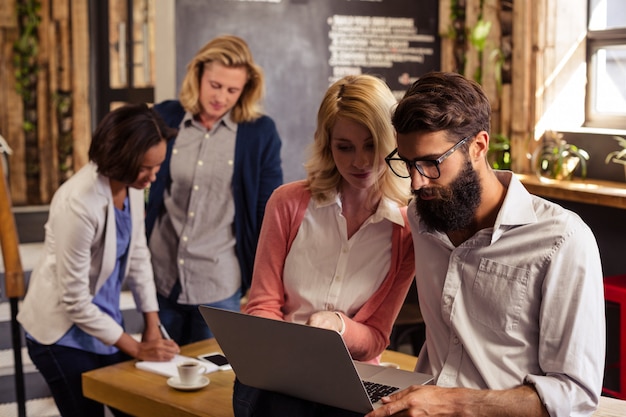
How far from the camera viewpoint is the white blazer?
9.30ft

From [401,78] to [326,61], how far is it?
497 mm

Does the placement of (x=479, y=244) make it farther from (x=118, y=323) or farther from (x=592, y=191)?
(x=592, y=191)

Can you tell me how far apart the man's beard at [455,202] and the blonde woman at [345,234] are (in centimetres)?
29

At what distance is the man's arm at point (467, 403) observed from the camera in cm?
189

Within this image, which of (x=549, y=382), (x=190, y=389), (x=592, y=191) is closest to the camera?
(x=549, y=382)

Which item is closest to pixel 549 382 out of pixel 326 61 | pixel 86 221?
pixel 86 221

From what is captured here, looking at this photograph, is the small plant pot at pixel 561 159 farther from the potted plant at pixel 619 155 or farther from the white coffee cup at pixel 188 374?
the white coffee cup at pixel 188 374

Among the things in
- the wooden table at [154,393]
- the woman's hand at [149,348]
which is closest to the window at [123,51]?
the woman's hand at [149,348]

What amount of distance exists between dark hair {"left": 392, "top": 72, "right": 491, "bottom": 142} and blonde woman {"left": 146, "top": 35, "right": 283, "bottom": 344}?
1.55 metres

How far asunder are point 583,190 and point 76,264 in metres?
2.36

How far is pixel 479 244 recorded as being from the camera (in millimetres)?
2066

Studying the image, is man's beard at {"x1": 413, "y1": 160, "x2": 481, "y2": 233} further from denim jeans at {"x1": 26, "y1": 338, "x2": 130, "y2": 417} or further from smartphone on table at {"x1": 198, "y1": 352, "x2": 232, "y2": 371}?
denim jeans at {"x1": 26, "y1": 338, "x2": 130, "y2": 417}

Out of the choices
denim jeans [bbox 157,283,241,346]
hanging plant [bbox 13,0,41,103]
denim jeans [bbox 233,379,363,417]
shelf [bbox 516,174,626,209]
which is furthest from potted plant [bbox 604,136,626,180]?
hanging plant [bbox 13,0,41,103]

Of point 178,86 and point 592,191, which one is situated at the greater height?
point 178,86
